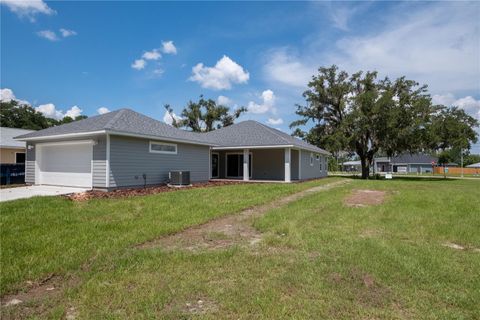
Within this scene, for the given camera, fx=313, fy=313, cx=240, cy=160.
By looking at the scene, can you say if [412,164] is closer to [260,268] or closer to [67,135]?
[67,135]

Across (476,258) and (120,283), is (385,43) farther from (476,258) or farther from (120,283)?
(120,283)

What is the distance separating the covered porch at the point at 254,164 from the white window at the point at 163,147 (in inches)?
242

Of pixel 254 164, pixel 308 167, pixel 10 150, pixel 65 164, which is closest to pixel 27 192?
pixel 65 164

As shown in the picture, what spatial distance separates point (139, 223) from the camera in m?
6.39

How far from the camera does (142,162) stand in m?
13.5

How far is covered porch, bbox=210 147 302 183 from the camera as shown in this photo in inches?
842

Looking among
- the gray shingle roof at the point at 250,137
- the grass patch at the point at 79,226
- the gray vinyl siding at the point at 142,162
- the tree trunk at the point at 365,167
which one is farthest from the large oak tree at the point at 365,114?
the grass patch at the point at 79,226

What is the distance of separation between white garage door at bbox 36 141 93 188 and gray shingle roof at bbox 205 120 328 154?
891cm

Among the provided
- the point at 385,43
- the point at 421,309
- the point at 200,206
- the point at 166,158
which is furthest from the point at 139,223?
the point at 385,43

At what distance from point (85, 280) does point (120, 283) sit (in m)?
0.44

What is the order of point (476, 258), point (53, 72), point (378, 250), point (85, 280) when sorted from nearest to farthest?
point (85, 280) → point (476, 258) → point (378, 250) → point (53, 72)

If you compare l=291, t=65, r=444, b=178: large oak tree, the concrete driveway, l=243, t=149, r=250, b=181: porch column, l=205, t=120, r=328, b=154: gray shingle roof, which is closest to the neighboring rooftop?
the concrete driveway

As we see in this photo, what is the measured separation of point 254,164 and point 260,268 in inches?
723

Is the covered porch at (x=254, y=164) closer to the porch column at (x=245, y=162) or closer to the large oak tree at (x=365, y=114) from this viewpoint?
the porch column at (x=245, y=162)
